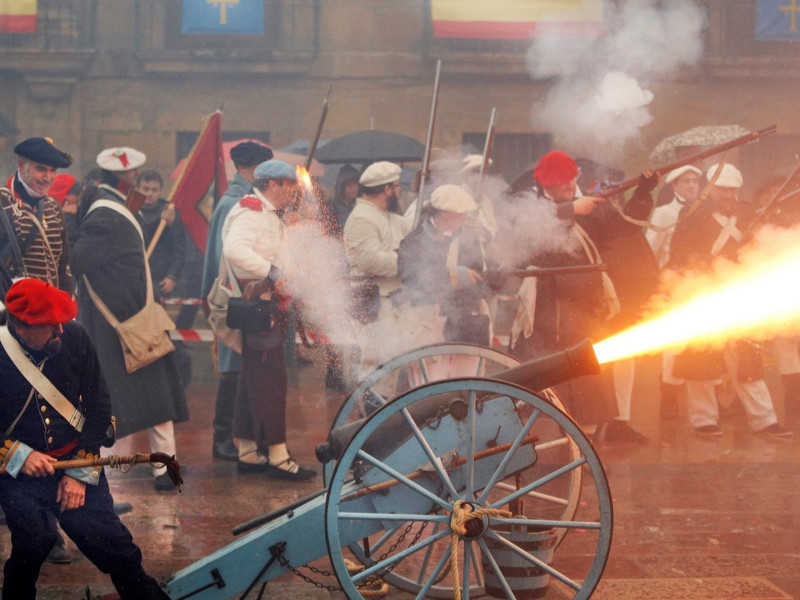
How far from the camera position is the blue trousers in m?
3.85

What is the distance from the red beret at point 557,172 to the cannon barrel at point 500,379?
8.84ft

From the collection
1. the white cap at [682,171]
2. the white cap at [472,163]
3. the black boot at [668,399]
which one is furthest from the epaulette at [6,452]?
the white cap at [682,171]

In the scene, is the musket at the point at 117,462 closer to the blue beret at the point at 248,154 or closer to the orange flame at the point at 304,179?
the orange flame at the point at 304,179

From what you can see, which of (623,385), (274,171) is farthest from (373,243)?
(623,385)

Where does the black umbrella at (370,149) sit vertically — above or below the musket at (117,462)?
above

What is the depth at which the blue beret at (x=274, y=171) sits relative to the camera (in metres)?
6.53

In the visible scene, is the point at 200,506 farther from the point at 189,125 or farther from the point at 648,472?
the point at 189,125

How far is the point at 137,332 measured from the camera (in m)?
6.18

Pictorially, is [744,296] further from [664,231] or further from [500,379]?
[500,379]

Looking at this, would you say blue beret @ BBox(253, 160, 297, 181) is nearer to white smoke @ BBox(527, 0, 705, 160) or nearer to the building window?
white smoke @ BBox(527, 0, 705, 160)

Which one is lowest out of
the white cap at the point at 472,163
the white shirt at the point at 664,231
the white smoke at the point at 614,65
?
the white shirt at the point at 664,231

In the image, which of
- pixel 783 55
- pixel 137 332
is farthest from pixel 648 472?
pixel 783 55

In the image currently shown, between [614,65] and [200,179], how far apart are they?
4064 mm

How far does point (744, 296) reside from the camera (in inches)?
292
